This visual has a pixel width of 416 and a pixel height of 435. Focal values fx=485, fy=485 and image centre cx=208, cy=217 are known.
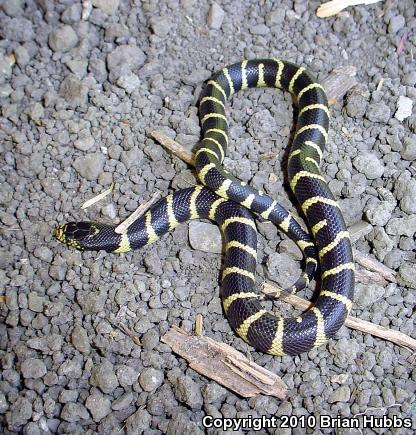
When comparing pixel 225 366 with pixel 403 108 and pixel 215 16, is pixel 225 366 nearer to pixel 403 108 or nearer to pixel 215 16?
pixel 403 108

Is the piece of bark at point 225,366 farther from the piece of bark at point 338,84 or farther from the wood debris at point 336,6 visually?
the wood debris at point 336,6

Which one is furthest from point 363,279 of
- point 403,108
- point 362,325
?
point 403,108

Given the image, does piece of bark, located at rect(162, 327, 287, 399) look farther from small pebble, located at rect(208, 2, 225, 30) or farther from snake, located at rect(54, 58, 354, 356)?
small pebble, located at rect(208, 2, 225, 30)

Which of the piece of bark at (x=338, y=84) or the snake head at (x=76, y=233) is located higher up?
the piece of bark at (x=338, y=84)

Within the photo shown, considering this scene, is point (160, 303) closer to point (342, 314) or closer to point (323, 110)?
point (342, 314)

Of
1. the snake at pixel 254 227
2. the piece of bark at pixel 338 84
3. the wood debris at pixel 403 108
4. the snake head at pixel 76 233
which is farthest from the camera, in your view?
the piece of bark at pixel 338 84

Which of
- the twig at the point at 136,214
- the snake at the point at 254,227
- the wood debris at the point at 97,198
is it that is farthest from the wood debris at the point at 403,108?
the wood debris at the point at 97,198

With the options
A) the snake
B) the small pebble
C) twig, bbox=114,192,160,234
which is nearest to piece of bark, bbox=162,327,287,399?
the snake
